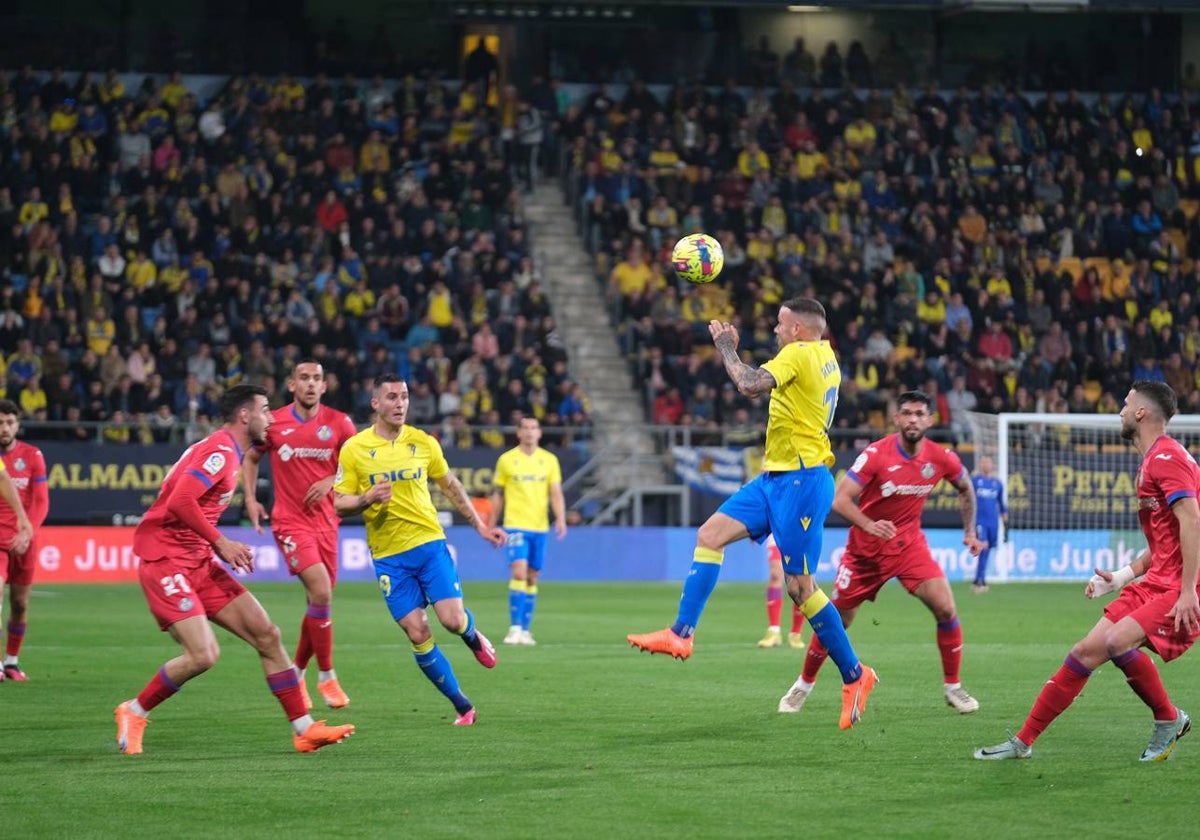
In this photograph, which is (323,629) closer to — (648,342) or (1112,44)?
(648,342)

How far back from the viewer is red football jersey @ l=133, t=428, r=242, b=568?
9.98 metres

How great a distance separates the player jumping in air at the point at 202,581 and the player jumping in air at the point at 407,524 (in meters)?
1.18

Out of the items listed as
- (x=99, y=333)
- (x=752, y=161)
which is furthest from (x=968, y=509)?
(x=752, y=161)

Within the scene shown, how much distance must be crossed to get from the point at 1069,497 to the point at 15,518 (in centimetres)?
2176

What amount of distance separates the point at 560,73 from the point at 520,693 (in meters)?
28.5

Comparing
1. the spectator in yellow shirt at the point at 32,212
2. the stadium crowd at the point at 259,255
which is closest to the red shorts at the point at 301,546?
the stadium crowd at the point at 259,255

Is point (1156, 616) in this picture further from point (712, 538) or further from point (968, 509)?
point (968, 509)

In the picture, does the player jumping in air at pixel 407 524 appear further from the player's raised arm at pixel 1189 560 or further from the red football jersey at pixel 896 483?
the player's raised arm at pixel 1189 560

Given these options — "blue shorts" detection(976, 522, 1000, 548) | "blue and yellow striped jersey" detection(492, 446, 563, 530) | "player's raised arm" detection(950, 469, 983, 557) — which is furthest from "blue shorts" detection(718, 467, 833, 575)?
"blue shorts" detection(976, 522, 1000, 548)

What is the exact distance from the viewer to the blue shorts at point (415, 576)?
459 inches

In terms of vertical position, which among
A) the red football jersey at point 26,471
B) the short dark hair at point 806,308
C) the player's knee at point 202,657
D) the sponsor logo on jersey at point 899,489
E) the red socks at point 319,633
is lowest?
the red socks at point 319,633

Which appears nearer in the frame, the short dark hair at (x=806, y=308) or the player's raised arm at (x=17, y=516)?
the short dark hair at (x=806, y=308)

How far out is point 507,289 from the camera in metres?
33.2

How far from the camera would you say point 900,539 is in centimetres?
1220
